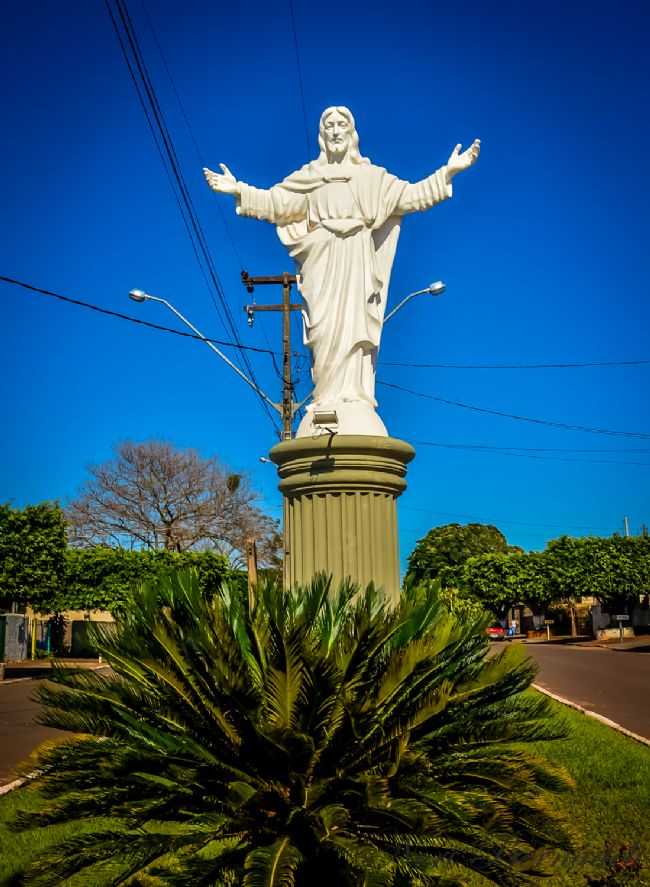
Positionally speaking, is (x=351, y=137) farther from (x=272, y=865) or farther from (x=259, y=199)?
(x=272, y=865)

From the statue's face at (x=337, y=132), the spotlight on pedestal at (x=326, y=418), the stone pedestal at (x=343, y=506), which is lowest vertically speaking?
the stone pedestal at (x=343, y=506)

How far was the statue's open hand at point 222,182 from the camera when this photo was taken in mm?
7844

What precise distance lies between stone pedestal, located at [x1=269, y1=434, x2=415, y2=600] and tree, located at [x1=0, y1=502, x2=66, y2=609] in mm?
19590

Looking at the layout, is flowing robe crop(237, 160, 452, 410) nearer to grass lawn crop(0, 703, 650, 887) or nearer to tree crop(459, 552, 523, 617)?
grass lawn crop(0, 703, 650, 887)

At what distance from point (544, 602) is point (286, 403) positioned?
29531mm

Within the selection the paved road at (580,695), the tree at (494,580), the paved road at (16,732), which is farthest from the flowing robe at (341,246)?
the tree at (494,580)

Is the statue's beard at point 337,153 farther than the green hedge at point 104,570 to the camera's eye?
No

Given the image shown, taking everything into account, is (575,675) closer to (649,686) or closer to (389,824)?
(649,686)

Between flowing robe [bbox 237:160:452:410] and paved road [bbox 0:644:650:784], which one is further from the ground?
flowing robe [bbox 237:160:452:410]

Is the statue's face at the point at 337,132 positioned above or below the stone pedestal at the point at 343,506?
above

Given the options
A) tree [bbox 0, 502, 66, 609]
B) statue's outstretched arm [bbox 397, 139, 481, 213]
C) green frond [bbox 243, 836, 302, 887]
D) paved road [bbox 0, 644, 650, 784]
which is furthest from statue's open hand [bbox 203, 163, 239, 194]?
tree [bbox 0, 502, 66, 609]

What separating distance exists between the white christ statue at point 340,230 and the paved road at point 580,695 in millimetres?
3434

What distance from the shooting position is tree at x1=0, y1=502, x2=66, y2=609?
2508 cm

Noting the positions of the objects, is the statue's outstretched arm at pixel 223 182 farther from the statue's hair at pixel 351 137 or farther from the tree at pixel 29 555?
the tree at pixel 29 555
